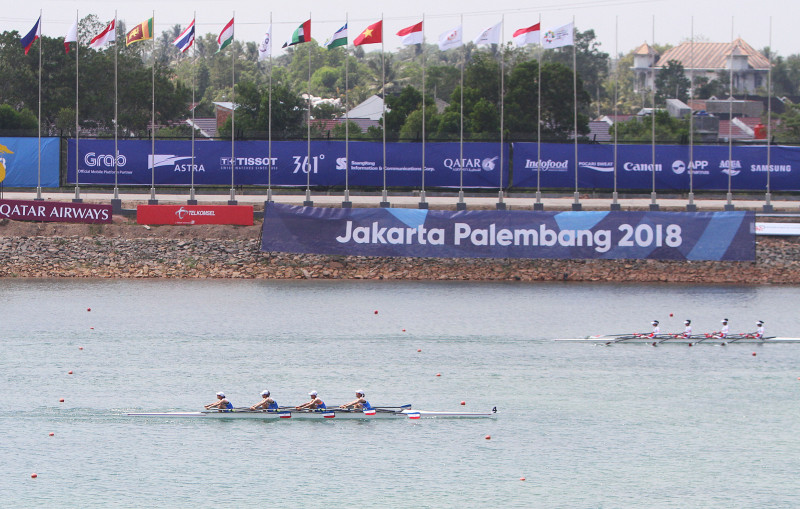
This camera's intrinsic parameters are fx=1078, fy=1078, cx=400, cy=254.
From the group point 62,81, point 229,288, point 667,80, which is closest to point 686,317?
point 229,288

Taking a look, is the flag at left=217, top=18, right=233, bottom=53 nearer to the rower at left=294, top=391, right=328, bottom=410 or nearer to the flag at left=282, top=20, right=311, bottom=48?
the flag at left=282, top=20, right=311, bottom=48

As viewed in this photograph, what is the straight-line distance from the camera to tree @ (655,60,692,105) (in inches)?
7431

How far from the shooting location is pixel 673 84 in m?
190

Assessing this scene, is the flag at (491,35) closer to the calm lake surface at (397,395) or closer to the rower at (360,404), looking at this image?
the calm lake surface at (397,395)

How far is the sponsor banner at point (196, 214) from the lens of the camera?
6669cm

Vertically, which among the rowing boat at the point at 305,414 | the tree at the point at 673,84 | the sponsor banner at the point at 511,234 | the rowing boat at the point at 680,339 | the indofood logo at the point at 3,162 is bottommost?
the rowing boat at the point at 305,414

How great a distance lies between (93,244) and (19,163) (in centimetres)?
1289

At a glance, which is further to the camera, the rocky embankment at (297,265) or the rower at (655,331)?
the rocky embankment at (297,265)

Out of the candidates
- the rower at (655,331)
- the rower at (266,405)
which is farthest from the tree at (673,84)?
the rower at (266,405)

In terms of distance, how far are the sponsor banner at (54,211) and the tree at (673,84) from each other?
13773cm

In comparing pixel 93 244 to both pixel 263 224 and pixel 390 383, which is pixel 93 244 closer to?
pixel 263 224

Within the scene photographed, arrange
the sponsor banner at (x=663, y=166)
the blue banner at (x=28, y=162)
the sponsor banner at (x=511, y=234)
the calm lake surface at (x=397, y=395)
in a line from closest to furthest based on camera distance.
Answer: the calm lake surface at (x=397, y=395) < the sponsor banner at (x=511, y=234) < the blue banner at (x=28, y=162) < the sponsor banner at (x=663, y=166)

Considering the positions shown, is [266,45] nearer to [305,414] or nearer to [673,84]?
[305,414]

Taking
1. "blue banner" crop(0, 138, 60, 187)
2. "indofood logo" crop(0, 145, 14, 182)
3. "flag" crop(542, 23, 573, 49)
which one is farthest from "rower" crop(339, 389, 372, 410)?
"blue banner" crop(0, 138, 60, 187)
